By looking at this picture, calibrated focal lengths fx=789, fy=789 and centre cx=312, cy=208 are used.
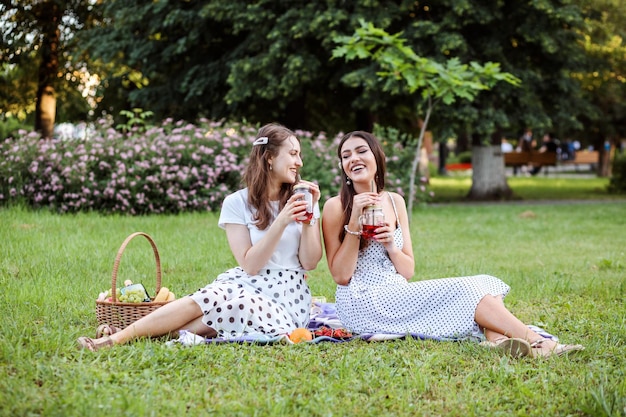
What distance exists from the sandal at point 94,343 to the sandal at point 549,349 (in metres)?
2.48

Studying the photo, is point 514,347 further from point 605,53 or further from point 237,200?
point 605,53

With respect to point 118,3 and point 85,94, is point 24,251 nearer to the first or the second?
point 118,3

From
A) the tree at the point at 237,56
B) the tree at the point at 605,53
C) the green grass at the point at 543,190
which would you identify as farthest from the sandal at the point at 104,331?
the green grass at the point at 543,190

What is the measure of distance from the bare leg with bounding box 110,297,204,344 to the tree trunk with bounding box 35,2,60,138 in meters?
17.6

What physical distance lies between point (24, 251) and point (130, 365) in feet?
14.9

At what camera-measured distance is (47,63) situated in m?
21.6

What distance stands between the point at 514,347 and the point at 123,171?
9140mm

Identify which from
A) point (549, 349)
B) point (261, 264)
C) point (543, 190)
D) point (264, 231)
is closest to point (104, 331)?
point (261, 264)

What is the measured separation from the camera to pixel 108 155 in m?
12.9

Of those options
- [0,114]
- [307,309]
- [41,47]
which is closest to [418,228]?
[307,309]

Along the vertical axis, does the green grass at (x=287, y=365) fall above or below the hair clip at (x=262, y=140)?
below

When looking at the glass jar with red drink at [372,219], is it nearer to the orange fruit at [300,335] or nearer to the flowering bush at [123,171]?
the orange fruit at [300,335]

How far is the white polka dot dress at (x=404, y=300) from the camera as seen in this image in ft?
16.5

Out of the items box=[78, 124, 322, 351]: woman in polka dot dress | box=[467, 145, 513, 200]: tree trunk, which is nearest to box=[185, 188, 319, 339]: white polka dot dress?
box=[78, 124, 322, 351]: woman in polka dot dress
